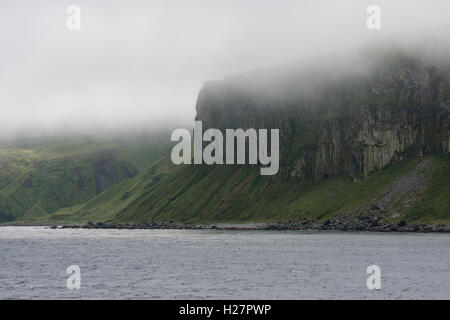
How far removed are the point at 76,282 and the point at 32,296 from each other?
14.1 meters

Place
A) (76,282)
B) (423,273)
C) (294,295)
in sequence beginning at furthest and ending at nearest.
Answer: (423,273) < (76,282) < (294,295)

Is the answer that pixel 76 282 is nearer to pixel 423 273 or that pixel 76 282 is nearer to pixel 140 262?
pixel 140 262

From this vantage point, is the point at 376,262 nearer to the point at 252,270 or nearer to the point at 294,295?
the point at 252,270

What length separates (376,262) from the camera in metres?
122

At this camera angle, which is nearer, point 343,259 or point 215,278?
point 215,278

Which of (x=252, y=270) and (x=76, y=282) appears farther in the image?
(x=252, y=270)

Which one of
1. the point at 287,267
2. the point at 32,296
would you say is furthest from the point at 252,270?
the point at 32,296

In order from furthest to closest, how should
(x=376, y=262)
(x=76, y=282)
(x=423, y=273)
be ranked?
(x=376, y=262) → (x=423, y=273) → (x=76, y=282)
